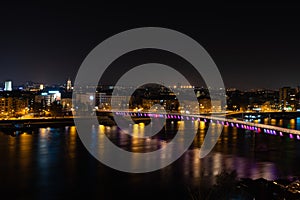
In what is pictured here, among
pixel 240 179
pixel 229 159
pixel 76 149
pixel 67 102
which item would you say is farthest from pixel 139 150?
pixel 67 102

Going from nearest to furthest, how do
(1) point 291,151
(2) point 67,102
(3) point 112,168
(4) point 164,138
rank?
(3) point 112,168
(1) point 291,151
(4) point 164,138
(2) point 67,102

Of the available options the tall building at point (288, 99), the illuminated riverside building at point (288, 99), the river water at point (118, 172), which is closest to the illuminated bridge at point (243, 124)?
the river water at point (118, 172)

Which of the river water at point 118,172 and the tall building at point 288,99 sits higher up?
the tall building at point 288,99

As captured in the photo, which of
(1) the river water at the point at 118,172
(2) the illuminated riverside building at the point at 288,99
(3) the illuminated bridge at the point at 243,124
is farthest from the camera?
(2) the illuminated riverside building at the point at 288,99

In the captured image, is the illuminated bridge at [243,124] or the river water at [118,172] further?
the illuminated bridge at [243,124]

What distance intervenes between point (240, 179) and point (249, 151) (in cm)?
265

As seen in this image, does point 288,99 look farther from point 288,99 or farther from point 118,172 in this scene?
point 118,172

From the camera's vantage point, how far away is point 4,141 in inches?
340

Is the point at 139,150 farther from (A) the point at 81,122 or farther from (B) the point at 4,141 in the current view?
(A) the point at 81,122

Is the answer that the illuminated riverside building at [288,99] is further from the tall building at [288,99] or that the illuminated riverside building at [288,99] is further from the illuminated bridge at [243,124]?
the illuminated bridge at [243,124]

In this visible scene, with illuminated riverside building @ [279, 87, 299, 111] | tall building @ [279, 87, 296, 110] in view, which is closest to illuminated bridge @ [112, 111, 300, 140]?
illuminated riverside building @ [279, 87, 299, 111]

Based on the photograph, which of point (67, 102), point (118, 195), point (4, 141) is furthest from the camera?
point (67, 102)

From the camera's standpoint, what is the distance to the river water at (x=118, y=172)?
15.3 feet

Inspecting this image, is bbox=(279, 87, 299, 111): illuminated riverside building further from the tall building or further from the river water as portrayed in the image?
the river water
